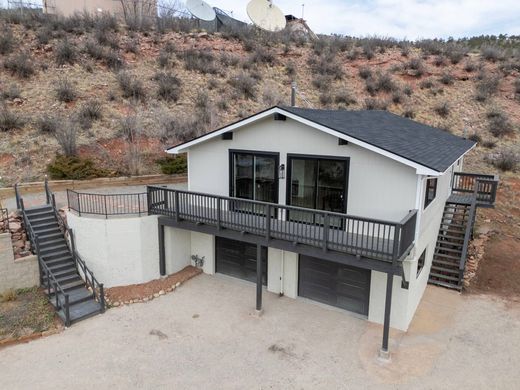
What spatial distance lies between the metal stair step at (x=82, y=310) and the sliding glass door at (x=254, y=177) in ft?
18.7

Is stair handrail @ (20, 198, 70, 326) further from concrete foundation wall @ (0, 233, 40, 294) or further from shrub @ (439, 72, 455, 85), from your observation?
shrub @ (439, 72, 455, 85)

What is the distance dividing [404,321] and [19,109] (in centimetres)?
2568

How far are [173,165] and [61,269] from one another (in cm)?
933

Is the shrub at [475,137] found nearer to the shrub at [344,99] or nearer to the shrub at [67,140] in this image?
the shrub at [344,99]

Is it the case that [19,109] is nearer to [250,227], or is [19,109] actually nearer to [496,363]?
[250,227]

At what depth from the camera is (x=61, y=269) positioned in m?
13.0

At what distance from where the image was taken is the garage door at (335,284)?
11422mm

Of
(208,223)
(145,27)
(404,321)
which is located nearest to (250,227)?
(208,223)

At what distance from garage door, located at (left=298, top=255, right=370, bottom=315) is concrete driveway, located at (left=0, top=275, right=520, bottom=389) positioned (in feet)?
1.26

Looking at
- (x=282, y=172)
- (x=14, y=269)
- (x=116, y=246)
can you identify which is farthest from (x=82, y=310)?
(x=282, y=172)

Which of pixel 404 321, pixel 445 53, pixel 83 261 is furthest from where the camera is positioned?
pixel 445 53

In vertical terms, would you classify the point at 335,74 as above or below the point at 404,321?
above

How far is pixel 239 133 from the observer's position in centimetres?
1263

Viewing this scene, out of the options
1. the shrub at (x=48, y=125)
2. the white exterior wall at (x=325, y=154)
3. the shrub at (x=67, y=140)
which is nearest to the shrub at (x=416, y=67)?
the white exterior wall at (x=325, y=154)
